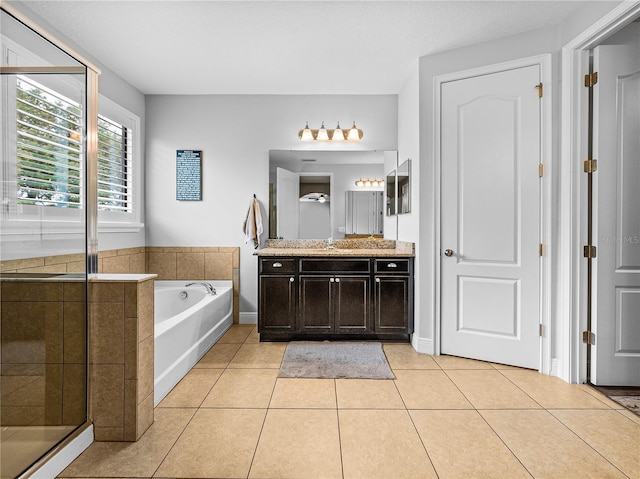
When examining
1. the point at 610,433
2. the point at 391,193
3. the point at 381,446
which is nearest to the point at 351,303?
the point at 391,193

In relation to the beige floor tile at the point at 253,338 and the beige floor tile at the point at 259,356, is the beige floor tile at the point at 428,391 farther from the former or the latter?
the beige floor tile at the point at 253,338

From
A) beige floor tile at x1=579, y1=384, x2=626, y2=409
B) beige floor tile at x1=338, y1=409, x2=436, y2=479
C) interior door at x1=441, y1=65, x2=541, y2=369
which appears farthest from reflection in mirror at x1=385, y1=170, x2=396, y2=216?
beige floor tile at x1=338, y1=409, x2=436, y2=479

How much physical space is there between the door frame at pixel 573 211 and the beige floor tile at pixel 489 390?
466 mm

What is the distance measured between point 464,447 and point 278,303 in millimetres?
2053

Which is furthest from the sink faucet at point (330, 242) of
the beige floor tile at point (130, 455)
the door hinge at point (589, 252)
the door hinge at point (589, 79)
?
the door hinge at point (589, 79)

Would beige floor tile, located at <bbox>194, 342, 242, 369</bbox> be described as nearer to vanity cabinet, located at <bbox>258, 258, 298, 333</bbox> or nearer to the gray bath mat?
vanity cabinet, located at <bbox>258, 258, 298, 333</bbox>

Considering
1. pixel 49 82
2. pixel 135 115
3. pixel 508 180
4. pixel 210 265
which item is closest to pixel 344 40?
pixel 508 180

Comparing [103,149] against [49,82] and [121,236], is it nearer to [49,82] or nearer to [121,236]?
[121,236]

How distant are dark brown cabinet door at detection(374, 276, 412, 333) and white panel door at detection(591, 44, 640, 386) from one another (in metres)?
1.42

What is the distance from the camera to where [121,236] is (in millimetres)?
3768

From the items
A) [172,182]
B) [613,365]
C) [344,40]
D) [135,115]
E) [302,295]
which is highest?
[344,40]

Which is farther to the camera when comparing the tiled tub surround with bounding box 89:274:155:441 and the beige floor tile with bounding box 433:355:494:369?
the beige floor tile with bounding box 433:355:494:369

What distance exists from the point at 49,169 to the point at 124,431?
129 centimetres

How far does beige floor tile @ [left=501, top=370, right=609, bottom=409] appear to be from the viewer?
2340 millimetres
